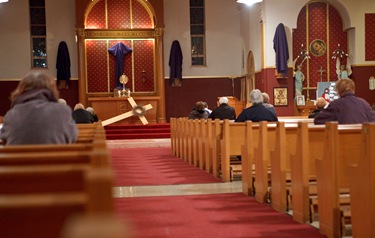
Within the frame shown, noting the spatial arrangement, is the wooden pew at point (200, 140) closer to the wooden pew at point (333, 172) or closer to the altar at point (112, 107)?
the wooden pew at point (333, 172)

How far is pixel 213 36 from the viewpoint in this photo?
19.1m

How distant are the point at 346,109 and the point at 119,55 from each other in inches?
526

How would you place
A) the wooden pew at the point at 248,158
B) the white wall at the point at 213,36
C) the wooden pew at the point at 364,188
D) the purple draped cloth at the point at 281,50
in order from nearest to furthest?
the wooden pew at the point at 364,188
the wooden pew at the point at 248,158
the purple draped cloth at the point at 281,50
the white wall at the point at 213,36

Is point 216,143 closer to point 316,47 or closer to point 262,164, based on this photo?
point 262,164

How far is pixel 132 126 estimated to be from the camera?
16.5 m

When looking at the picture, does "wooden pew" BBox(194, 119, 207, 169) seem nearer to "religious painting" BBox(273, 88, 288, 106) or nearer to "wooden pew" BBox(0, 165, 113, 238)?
"wooden pew" BBox(0, 165, 113, 238)

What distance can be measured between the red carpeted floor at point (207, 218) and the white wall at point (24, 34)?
13.7 metres

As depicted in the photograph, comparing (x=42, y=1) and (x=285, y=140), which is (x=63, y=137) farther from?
(x=42, y=1)

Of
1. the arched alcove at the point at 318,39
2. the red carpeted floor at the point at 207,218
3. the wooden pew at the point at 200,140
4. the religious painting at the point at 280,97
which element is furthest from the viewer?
the arched alcove at the point at 318,39

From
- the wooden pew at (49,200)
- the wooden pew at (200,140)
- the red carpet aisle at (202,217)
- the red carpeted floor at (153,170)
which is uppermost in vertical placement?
the wooden pew at (49,200)

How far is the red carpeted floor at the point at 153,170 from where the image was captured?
23.5 feet

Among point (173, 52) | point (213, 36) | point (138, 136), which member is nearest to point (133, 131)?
point (138, 136)

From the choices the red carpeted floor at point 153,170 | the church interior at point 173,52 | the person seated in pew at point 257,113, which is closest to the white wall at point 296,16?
the church interior at point 173,52

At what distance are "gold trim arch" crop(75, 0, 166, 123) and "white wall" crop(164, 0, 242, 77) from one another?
50 cm
